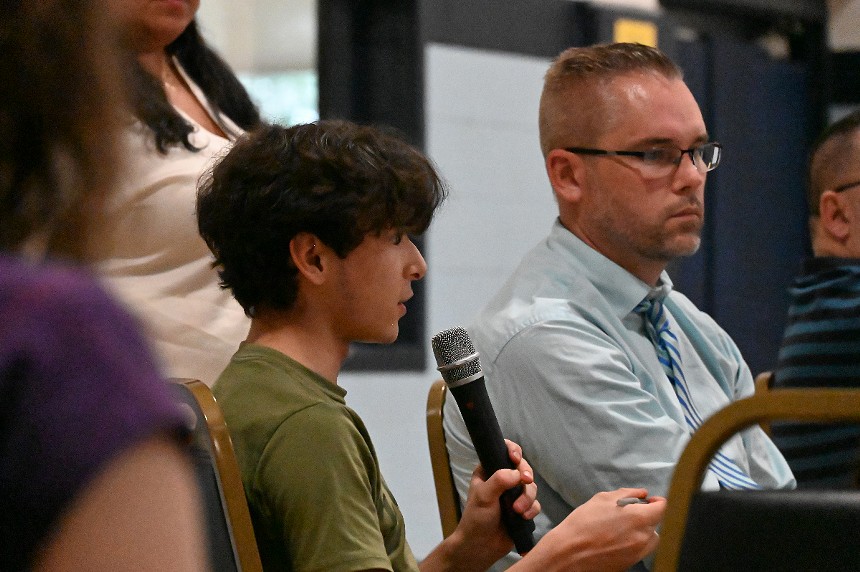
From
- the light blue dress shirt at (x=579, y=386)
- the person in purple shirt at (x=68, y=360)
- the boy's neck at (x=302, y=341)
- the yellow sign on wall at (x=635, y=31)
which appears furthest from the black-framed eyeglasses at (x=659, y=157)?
the yellow sign on wall at (x=635, y=31)

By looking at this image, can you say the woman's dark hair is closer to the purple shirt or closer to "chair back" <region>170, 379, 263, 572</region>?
"chair back" <region>170, 379, 263, 572</region>

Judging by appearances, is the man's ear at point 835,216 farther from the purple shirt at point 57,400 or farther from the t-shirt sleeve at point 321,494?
the purple shirt at point 57,400

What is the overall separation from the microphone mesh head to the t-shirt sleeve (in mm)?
153

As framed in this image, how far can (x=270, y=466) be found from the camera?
4.10 feet

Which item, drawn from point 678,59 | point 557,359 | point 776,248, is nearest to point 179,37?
point 557,359

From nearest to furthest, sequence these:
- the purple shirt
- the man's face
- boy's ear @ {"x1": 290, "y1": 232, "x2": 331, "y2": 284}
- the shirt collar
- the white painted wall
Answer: the purple shirt → boy's ear @ {"x1": 290, "y1": 232, "x2": 331, "y2": 284} → the shirt collar → the man's face → the white painted wall

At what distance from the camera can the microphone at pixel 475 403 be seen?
1.37 meters

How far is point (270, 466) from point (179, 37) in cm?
101

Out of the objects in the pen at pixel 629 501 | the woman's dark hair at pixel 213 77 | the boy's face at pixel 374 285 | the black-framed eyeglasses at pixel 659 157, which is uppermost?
the woman's dark hair at pixel 213 77

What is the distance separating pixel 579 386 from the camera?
160 centimetres

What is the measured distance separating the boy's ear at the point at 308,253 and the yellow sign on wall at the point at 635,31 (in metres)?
3.67

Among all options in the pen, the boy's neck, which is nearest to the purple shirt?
the boy's neck

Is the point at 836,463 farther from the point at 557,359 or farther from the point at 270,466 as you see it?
the point at 270,466

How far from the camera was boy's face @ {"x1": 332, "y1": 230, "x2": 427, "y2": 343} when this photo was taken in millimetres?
1432
